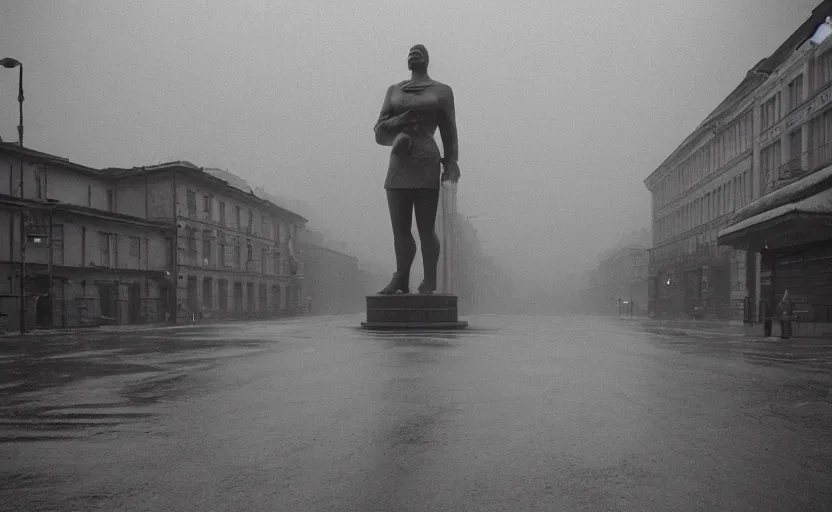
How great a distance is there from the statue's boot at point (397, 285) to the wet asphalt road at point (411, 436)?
13.6 ft

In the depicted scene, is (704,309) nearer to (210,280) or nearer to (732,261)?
(732,261)

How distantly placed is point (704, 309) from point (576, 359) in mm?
38818

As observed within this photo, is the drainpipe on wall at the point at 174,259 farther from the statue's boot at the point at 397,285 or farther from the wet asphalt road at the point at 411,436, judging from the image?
the wet asphalt road at the point at 411,436

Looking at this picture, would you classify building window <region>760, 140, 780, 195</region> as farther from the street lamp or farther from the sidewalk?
the street lamp

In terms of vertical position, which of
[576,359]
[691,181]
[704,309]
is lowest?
[704,309]

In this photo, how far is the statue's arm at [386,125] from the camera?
8177mm

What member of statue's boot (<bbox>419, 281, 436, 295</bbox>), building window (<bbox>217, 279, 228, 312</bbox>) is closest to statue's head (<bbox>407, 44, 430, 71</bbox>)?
statue's boot (<bbox>419, 281, 436, 295</bbox>)

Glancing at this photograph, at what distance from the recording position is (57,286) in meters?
31.7

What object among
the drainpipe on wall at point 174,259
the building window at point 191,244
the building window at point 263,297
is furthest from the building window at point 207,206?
the building window at point 263,297

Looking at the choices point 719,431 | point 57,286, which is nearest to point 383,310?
point 719,431

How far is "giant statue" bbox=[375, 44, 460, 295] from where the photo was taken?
8.14m

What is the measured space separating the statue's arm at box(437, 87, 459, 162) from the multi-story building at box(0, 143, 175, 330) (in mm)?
23879

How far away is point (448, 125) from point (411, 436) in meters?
6.71

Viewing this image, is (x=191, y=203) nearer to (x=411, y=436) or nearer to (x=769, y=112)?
(x=769, y=112)
